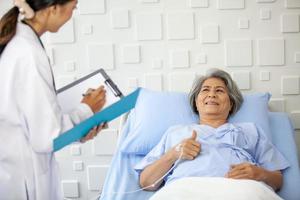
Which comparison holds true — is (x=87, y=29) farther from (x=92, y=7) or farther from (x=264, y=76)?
(x=264, y=76)

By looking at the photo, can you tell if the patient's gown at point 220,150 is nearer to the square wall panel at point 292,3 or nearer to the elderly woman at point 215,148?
the elderly woman at point 215,148

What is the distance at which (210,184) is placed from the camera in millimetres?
1253

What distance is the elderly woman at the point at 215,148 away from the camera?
4.93 ft

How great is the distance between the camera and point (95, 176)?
6.94ft

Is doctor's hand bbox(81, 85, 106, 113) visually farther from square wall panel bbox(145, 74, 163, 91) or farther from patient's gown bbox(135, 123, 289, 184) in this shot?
square wall panel bbox(145, 74, 163, 91)

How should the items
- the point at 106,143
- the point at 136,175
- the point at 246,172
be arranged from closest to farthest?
1. the point at 246,172
2. the point at 136,175
3. the point at 106,143

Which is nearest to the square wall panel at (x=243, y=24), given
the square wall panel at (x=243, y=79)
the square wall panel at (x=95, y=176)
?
the square wall panel at (x=243, y=79)

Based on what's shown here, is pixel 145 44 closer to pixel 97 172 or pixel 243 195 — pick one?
pixel 97 172

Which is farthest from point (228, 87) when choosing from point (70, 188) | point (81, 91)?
point (81, 91)

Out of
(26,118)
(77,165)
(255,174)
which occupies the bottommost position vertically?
(77,165)

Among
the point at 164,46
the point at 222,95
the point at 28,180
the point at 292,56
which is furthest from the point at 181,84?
the point at 28,180

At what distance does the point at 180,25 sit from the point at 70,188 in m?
0.95

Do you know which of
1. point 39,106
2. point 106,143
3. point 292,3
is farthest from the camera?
point 106,143

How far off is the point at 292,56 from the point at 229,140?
678 millimetres
